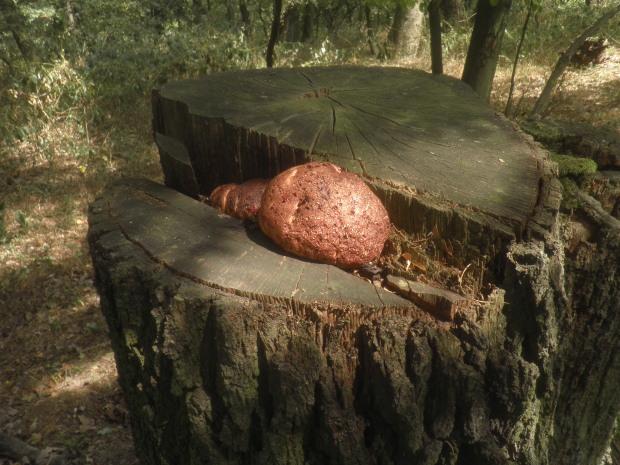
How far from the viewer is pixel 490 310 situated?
1797mm

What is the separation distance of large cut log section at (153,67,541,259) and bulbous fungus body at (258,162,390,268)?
206mm

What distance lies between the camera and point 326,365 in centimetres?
171

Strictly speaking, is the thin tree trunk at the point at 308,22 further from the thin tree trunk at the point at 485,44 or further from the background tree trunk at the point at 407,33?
the thin tree trunk at the point at 485,44

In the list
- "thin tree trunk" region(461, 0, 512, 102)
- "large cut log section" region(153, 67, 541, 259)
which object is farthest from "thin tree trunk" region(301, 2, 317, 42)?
"large cut log section" region(153, 67, 541, 259)

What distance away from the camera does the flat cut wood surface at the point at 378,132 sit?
2.17 metres

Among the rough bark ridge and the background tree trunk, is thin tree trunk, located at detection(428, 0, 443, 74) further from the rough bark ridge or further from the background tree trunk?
the background tree trunk

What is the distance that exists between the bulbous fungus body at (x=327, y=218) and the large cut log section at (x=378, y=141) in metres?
0.21

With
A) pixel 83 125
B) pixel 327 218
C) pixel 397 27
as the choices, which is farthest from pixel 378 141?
pixel 397 27

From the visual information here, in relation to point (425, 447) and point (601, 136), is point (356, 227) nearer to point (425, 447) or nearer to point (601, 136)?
point (425, 447)

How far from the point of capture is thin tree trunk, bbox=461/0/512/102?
4383 millimetres

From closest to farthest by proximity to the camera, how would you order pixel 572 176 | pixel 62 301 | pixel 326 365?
1. pixel 326 365
2. pixel 572 176
3. pixel 62 301

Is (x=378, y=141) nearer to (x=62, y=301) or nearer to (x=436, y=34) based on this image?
(x=436, y=34)

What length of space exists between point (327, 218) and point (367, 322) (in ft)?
1.54

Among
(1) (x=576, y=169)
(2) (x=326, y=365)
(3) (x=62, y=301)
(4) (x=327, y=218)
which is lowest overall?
(3) (x=62, y=301)
